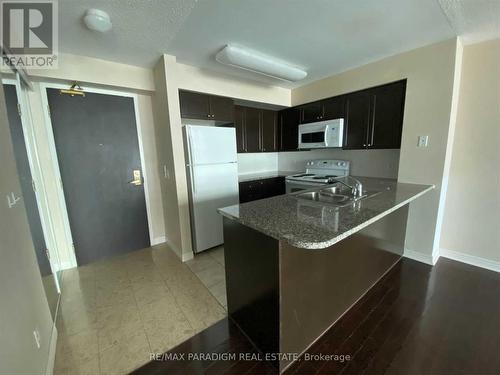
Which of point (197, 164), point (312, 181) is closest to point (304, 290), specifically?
point (197, 164)

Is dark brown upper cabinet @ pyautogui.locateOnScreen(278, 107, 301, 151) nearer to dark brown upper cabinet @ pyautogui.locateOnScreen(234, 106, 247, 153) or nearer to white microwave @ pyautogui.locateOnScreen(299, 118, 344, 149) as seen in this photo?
white microwave @ pyautogui.locateOnScreen(299, 118, 344, 149)

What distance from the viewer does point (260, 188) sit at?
357 cm

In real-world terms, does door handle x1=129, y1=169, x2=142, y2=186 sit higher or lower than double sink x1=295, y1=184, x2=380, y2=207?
higher

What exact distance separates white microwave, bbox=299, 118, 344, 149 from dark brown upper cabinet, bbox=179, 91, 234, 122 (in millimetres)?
1234

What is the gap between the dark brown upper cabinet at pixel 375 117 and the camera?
100 inches

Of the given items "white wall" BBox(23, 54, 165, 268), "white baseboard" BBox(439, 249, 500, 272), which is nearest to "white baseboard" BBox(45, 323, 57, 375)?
"white wall" BBox(23, 54, 165, 268)

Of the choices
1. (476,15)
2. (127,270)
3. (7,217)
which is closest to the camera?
(7,217)

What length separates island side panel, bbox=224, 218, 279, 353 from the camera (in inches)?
49.8

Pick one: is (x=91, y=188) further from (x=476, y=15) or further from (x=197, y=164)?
(x=476, y=15)

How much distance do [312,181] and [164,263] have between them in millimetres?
2388

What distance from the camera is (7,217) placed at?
111 cm

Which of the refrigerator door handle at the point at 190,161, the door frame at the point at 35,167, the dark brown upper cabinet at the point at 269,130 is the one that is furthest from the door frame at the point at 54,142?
the dark brown upper cabinet at the point at 269,130

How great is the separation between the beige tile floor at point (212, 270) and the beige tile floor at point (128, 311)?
0.01 metres

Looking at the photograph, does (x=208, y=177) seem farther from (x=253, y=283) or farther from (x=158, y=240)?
(x=253, y=283)
